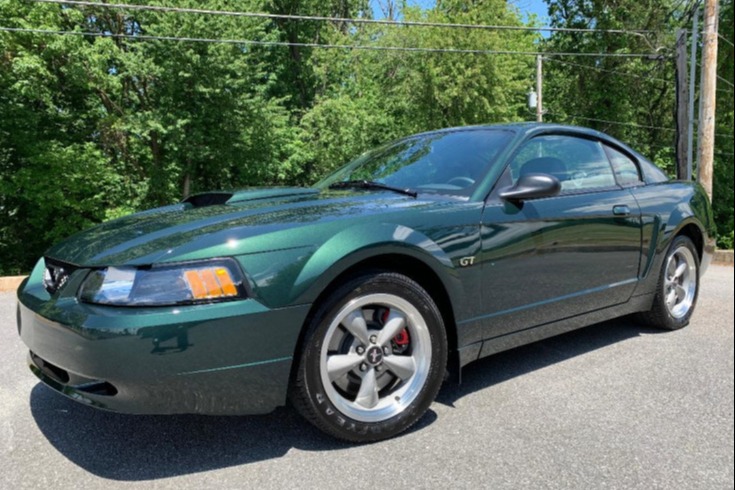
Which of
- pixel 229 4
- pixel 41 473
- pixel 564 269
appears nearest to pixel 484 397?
pixel 564 269

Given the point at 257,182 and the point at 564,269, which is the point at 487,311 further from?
the point at 257,182

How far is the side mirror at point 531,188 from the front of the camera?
9.07 ft

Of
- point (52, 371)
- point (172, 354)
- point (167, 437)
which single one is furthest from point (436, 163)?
point (52, 371)

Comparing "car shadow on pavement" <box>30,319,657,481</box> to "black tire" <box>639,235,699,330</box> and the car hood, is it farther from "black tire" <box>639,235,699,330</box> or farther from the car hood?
"black tire" <box>639,235,699,330</box>

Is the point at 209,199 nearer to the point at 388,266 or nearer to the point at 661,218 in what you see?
the point at 388,266

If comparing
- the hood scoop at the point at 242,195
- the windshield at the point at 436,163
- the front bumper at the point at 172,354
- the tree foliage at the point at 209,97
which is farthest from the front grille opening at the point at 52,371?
the tree foliage at the point at 209,97

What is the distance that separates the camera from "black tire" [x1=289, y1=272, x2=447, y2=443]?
2.25 m

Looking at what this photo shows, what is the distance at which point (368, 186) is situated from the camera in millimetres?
3221

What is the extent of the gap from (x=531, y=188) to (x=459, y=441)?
131 centimetres

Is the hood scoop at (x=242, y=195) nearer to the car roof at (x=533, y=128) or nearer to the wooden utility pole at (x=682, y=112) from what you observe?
the car roof at (x=533, y=128)

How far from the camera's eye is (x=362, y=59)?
22.5 meters

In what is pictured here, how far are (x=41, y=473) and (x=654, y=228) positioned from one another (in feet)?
12.3

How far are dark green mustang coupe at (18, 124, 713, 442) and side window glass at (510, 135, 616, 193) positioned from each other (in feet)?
0.04

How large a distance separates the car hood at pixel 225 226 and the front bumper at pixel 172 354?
22 cm
